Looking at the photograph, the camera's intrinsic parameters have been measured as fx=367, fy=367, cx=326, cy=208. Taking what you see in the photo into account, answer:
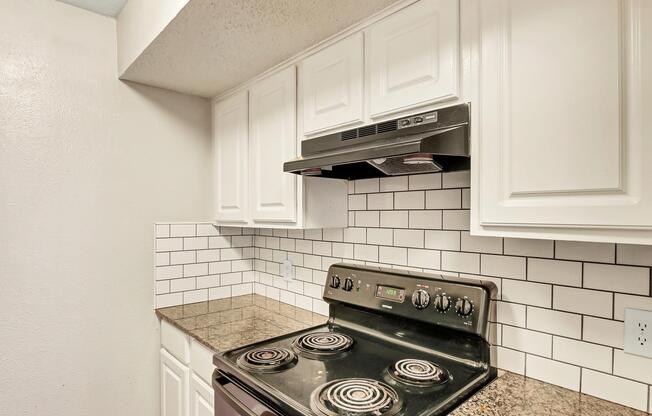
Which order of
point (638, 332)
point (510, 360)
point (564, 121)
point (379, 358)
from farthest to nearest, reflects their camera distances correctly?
point (379, 358) < point (510, 360) < point (638, 332) < point (564, 121)

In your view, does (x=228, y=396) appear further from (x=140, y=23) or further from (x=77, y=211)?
(x=140, y=23)

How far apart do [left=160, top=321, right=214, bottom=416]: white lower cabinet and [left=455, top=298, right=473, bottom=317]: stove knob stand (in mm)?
1006

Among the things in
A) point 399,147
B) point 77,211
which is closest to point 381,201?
point 399,147

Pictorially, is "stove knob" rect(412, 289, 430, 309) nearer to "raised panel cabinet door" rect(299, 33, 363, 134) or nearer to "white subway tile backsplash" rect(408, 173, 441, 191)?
"white subway tile backsplash" rect(408, 173, 441, 191)

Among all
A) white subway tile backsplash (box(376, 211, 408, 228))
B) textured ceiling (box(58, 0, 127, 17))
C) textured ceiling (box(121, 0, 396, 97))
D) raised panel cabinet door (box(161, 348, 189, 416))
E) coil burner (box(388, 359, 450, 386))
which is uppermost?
textured ceiling (box(58, 0, 127, 17))

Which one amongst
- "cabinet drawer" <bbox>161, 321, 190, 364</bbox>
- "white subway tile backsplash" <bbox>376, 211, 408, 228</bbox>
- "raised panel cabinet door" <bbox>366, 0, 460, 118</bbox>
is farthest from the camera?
"cabinet drawer" <bbox>161, 321, 190, 364</bbox>

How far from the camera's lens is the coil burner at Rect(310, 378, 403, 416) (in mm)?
953

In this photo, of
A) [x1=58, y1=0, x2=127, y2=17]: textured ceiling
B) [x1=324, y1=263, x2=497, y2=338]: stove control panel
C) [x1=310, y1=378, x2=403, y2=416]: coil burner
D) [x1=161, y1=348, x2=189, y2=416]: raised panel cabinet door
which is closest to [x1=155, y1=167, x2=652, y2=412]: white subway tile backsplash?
[x1=324, y1=263, x2=497, y2=338]: stove control panel

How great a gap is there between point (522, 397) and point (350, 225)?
0.98 metres

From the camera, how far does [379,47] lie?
1281 mm

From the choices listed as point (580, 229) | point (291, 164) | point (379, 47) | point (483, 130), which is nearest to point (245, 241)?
point (291, 164)

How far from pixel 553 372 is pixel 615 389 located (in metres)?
0.15

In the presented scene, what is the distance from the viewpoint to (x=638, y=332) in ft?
3.20

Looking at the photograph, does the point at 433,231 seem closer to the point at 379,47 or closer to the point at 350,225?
the point at 350,225
